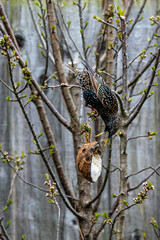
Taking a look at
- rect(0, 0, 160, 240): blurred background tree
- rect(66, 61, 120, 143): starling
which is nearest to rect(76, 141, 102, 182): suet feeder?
rect(66, 61, 120, 143): starling

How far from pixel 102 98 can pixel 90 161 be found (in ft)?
0.93

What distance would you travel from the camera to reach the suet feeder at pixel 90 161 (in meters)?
1.46

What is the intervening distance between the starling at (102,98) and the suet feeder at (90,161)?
104 mm

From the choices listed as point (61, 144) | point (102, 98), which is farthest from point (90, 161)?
point (61, 144)

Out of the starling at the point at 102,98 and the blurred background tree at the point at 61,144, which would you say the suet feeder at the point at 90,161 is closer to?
the starling at the point at 102,98

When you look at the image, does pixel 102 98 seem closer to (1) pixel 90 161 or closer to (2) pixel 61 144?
(1) pixel 90 161

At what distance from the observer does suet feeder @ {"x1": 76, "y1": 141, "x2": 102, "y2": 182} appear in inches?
57.4

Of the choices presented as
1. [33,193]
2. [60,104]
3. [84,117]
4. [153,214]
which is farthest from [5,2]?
[153,214]

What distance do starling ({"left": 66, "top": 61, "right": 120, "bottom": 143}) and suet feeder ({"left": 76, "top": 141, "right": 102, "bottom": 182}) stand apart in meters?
0.10

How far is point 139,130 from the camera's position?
2283 mm

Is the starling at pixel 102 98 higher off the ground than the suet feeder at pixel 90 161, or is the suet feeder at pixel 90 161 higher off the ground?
the starling at pixel 102 98

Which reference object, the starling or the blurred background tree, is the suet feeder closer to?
the starling

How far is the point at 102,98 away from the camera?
1518mm

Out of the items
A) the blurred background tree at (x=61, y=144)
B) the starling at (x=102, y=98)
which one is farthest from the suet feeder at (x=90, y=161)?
the blurred background tree at (x=61, y=144)
